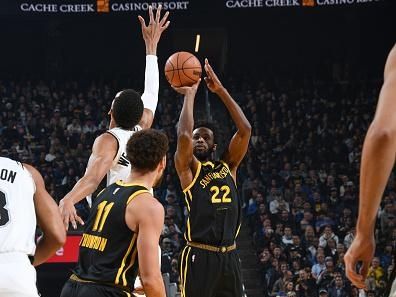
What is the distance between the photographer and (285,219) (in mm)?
16047

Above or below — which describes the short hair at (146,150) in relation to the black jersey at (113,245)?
above

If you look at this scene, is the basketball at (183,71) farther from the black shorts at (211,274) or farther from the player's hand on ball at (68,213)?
the player's hand on ball at (68,213)

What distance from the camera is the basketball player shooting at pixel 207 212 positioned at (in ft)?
22.1

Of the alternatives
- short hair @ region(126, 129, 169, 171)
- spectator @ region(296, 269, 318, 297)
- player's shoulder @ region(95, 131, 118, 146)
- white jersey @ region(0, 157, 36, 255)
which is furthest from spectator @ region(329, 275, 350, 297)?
white jersey @ region(0, 157, 36, 255)

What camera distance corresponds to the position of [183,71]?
7.16 meters

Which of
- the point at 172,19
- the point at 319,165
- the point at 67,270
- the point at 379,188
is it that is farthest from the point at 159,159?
the point at 172,19

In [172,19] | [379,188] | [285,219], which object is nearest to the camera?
[379,188]

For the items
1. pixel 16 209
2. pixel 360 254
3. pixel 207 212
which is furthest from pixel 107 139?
pixel 360 254

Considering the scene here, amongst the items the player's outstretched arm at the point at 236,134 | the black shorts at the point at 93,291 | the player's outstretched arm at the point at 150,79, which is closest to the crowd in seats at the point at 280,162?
the player's outstretched arm at the point at 236,134

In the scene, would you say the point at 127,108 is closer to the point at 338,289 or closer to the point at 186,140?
the point at 186,140

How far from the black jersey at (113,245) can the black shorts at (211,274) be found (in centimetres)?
226

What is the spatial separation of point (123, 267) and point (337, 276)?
986 cm

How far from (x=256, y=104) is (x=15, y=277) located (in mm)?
18278

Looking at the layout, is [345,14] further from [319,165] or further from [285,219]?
[285,219]
